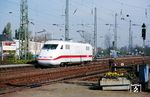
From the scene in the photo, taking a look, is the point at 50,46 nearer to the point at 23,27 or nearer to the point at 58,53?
the point at 58,53

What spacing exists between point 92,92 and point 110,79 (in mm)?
1368

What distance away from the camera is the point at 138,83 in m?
18.3

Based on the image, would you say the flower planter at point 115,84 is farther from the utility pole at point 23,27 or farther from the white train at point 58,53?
the utility pole at point 23,27

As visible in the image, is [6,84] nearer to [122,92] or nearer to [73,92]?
[73,92]

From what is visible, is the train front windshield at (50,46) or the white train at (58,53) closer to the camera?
the white train at (58,53)

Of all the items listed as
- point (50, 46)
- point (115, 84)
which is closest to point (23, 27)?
point (50, 46)

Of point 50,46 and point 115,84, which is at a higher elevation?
point 50,46

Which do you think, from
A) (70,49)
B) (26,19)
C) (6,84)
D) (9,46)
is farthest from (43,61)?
(9,46)

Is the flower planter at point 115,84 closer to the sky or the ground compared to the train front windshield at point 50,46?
closer to the ground

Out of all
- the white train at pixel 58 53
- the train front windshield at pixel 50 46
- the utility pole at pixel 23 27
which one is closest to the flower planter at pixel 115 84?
the white train at pixel 58 53

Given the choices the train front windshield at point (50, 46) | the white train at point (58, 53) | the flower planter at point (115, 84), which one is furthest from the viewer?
the train front windshield at point (50, 46)

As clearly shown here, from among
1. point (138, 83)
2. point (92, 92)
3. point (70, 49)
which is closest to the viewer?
point (92, 92)

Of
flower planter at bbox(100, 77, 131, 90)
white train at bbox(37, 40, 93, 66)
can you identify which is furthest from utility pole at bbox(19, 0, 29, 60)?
flower planter at bbox(100, 77, 131, 90)

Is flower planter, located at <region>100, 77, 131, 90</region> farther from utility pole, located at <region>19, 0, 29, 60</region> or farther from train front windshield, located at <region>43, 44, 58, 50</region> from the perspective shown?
utility pole, located at <region>19, 0, 29, 60</region>
